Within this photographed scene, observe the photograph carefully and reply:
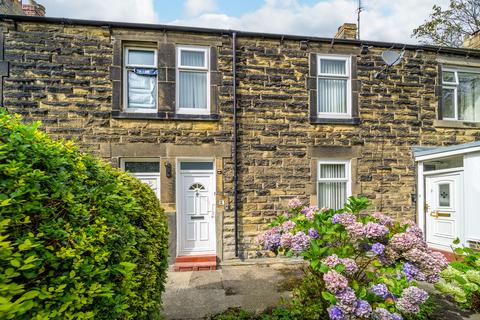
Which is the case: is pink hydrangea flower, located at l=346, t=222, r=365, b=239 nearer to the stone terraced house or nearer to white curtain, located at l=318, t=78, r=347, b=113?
the stone terraced house

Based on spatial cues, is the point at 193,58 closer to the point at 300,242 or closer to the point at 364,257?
the point at 300,242

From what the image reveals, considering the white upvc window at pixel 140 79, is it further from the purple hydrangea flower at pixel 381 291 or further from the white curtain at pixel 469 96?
the white curtain at pixel 469 96

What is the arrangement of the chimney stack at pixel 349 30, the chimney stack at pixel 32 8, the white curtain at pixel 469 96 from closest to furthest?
the chimney stack at pixel 32 8, the chimney stack at pixel 349 30, the white curtain at pixel 469 96

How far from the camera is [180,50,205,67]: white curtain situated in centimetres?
631

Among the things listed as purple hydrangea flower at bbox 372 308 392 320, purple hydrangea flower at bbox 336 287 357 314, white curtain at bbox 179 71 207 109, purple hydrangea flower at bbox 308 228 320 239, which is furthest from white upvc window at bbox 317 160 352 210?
purple hydrangea flower at bbox 336 287 357 314

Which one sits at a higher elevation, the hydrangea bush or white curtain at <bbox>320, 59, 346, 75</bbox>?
white curtain at <bbox>320, 59, 346, 75</bbox>

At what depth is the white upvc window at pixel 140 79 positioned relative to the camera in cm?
612

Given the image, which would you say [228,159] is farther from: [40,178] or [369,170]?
[40,178]

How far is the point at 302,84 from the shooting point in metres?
6.55

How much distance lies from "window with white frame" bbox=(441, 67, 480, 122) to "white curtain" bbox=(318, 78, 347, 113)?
285 centimetres

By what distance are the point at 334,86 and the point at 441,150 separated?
117 inches

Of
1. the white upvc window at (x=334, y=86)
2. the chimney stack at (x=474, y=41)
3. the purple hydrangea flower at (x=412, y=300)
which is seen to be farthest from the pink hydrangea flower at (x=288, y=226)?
the chimney stack at (x=474, y=41)

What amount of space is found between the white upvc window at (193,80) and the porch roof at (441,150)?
553 centimetres

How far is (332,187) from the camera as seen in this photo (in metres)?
6.71
